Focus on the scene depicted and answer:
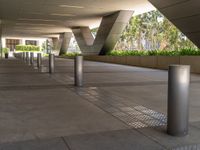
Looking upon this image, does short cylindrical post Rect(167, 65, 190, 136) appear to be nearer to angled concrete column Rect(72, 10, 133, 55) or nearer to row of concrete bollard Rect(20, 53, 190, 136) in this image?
row of concrete bollard Rect(20, 53, 190, 136)

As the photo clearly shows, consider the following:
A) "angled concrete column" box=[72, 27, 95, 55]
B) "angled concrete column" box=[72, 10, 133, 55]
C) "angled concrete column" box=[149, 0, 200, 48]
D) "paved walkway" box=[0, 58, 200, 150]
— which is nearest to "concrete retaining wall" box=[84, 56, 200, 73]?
"angled concrete column" box=[149, 0, 200, 48]

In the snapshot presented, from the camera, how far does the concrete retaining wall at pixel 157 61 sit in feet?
46.8

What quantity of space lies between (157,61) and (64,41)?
32132 mm

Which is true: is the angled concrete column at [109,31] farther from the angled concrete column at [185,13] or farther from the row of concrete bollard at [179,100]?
the row of concrete bollard at [179,100]

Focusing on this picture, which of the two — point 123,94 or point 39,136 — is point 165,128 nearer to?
point 39,136

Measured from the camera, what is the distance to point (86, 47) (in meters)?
34.7

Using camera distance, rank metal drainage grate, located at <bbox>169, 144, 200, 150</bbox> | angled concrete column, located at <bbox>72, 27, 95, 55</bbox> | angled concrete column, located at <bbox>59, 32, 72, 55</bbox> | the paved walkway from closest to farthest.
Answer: metal drainage grate, located at <bbox>169, 144, 200, 150</bbox>
the paved walkway
angled concrete column, located at <bbox>72, 27, 95, 55</bbox>
angled concrete column, located at <bbox>59, 32, 72, 55</bbox>

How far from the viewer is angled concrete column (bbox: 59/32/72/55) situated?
153ft

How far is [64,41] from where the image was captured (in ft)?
157

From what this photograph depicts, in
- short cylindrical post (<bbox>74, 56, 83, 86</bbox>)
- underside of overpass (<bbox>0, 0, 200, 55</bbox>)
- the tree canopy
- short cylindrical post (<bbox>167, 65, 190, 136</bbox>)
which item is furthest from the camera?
the tree canopy

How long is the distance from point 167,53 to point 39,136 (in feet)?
49.3

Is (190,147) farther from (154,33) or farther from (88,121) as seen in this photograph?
(154,33)

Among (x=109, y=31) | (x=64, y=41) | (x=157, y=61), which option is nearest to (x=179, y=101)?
(x=157, y=61)

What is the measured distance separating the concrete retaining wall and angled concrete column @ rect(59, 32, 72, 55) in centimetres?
2105
